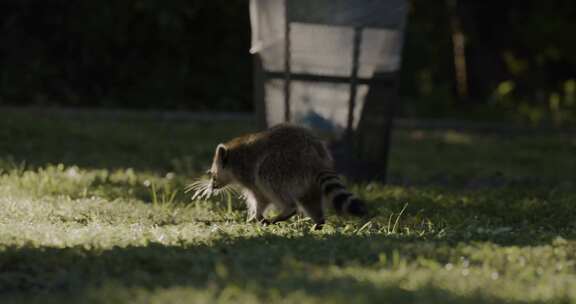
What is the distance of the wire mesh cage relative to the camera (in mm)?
10445

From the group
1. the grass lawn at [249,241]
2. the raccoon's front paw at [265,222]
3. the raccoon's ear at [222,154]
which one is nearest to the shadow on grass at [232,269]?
the grass lawn at [249,241]

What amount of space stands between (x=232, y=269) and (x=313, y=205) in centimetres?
226

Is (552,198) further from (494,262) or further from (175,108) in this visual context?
(175,108)

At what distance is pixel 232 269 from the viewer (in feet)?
18.2

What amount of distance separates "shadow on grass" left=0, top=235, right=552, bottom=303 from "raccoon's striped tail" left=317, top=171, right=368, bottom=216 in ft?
1.39

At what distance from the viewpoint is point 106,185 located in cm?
967

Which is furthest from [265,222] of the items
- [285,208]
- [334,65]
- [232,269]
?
[334,65]

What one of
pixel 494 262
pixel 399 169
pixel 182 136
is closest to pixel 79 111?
pixel 182 136

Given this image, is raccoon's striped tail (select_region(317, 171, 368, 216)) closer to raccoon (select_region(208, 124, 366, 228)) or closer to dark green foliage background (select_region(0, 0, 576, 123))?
raccoon (select_region(208, 124, 366, 228))

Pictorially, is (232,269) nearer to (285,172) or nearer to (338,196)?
(338,196)

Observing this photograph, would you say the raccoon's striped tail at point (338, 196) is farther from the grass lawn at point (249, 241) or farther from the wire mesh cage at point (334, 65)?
the wire mesh cage at point (334, 65)

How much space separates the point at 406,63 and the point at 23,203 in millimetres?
13007

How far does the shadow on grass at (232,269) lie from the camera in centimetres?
504

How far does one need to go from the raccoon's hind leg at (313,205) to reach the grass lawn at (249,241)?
0.13 m
